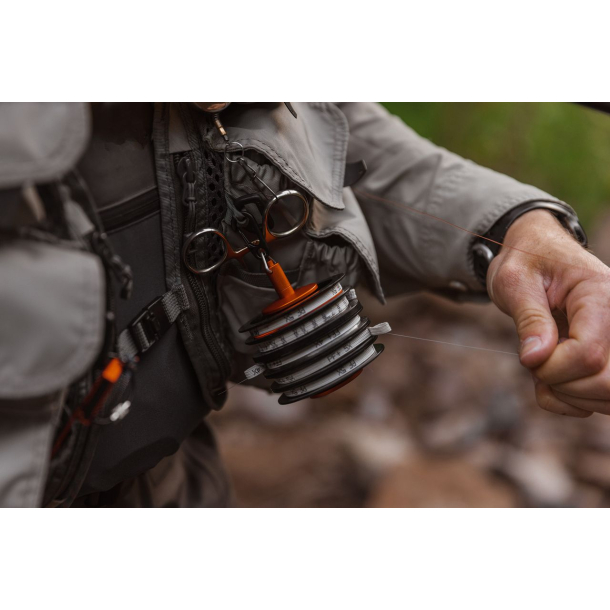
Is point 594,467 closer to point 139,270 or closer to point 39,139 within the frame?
point 139,270

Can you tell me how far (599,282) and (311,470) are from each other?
117 cm

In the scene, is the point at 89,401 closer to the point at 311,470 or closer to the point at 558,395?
the point at 558,395

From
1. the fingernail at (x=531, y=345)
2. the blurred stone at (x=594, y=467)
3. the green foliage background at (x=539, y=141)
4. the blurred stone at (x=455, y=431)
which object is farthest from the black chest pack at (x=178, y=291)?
the blurred stone at (x=594, y=467)

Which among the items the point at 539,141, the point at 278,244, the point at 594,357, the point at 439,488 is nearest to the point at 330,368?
the point at 278,244

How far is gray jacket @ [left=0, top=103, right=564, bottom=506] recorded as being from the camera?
1.60ft

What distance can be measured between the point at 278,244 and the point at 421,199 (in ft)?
0.94

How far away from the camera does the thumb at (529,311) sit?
25.4 inches

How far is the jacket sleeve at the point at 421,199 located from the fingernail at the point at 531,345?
0.21 meters

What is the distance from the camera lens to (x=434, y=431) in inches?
68.9

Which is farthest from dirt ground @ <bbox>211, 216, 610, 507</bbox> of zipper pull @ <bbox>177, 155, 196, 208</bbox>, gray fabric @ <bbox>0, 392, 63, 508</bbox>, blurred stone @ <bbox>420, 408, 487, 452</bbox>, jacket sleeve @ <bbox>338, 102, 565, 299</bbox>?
gray fabric @ <bbox>0, 392, 63, 508</bbox>

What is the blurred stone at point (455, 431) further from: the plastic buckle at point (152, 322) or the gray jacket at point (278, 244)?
the plastic buckle at point (152, 322)

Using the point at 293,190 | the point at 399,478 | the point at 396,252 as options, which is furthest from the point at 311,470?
the point at 293,190

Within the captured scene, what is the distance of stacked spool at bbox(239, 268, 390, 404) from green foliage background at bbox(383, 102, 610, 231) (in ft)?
2.33

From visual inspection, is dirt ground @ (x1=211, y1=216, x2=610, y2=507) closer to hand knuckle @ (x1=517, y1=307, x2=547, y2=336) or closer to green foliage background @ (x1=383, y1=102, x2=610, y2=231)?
green foliage background @ (x1=383, y1=102, x2=610, y2=231)
